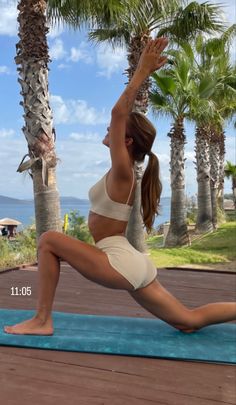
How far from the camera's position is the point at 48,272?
2611 mm

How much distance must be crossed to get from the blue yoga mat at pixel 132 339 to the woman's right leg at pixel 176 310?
99 millimetres

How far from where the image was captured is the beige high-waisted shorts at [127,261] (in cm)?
254

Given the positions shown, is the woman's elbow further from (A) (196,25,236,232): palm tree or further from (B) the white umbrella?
(B) the white umbrella

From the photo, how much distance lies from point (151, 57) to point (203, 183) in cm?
1384

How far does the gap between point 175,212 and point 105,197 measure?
429 inches

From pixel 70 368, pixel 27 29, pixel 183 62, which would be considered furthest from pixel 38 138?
pixel 183 62

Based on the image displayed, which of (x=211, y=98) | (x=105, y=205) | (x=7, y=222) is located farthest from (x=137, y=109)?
(x=7, y=222)

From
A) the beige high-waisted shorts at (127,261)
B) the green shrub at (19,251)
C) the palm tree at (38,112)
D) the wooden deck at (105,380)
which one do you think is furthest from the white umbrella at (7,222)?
the wooden deck at (105,380)

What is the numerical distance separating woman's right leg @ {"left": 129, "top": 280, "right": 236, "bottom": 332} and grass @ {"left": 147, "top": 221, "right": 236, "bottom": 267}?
6129 mm

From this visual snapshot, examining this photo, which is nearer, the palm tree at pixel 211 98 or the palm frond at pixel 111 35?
the palm frond at pixel 111 35

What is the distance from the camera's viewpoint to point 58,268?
264 cm

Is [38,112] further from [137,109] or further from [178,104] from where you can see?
[178,104]

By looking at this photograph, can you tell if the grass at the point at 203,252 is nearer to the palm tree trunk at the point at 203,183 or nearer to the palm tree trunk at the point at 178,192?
the palm tree trunk at the point at 178,192

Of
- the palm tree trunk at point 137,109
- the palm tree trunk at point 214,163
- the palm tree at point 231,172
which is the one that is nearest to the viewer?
the palm tree trunk at point 137,109
